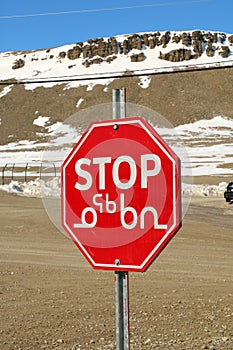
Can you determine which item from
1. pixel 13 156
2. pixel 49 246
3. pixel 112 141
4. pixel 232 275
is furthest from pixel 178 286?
pixel 13 156

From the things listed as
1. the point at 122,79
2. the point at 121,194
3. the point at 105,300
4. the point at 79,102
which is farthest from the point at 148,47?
the point at 121,194

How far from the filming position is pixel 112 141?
2.81 metres

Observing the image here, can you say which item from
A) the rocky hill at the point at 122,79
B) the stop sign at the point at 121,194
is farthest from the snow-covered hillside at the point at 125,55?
the stop sign at the point at 121,194

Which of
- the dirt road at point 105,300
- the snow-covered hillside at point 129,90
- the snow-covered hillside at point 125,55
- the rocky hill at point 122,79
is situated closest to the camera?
the dirt road at point 105,300

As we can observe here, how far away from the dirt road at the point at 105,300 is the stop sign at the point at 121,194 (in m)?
3.74

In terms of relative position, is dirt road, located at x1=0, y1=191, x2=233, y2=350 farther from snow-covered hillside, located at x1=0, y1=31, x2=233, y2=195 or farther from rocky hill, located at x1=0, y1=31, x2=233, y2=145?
rocky hill, located at x1=0, y1=31, x2=233, y2=145

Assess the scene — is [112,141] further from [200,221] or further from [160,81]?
[160,81]

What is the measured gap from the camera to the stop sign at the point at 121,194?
8.68 feet

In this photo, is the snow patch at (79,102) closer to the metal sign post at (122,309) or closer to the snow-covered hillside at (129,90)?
the snow-covered hillside at (129,90)

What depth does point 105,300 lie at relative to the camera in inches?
337

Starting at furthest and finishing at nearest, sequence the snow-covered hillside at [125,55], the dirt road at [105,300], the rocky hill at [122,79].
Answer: the snow-covered hillside at [125,55] → the rocky hill at [122,79] → the dirt road at [105,300]

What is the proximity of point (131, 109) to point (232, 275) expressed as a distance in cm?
873

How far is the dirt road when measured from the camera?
6617 mm

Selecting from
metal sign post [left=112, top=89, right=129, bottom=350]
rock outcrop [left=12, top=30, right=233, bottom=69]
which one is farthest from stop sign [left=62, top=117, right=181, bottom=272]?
rock outcrop [left=12, top=30, right=233, bottom=69]
